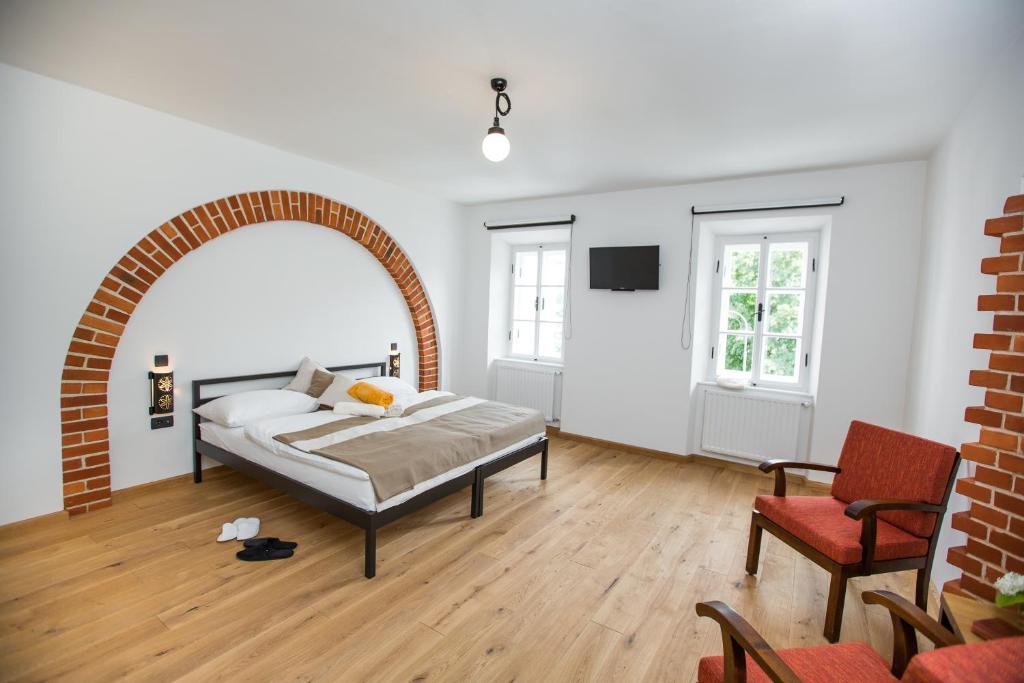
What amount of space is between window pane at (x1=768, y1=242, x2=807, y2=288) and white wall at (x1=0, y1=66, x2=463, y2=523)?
12.2ft

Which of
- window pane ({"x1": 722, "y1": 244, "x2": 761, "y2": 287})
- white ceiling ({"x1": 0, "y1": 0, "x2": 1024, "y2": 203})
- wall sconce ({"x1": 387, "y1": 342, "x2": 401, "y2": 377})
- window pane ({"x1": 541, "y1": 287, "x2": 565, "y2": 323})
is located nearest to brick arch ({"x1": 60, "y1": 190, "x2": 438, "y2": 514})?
white ceiling ({"x1": 0, "y1": 0, "x2": 1024, "y2": 203})

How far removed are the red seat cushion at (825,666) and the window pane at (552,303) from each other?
4.18 metres

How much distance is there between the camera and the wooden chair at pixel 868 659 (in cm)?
99

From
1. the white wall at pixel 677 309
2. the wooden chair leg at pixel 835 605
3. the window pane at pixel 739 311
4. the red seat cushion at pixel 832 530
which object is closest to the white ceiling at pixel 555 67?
the white wall at pixel 677 309

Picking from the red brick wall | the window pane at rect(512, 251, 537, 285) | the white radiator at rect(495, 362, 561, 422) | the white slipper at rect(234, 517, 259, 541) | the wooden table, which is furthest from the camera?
the window pane at rect(512, 251, 537, 285)

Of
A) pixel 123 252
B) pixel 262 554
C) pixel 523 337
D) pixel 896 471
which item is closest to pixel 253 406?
pixel 262 554

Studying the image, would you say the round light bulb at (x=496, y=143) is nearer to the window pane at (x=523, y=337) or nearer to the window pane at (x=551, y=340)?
the window pane at (x=551, y=340)

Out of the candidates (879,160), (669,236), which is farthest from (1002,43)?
(669,236)

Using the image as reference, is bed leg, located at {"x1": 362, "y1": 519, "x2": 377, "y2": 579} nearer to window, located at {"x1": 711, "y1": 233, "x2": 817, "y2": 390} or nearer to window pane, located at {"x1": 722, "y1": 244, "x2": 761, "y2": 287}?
window, located at {"x1": 711, "y1": 233, "x2": 817, "y2": 390}

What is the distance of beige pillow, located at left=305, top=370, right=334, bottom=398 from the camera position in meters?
3.97

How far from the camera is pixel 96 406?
297 centimetres

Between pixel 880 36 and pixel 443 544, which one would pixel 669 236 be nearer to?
pixel 880 36

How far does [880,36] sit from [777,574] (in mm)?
2665

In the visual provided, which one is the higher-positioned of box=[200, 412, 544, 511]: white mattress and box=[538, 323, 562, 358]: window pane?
A: box=[538, 323, 562, 358]: window pane
